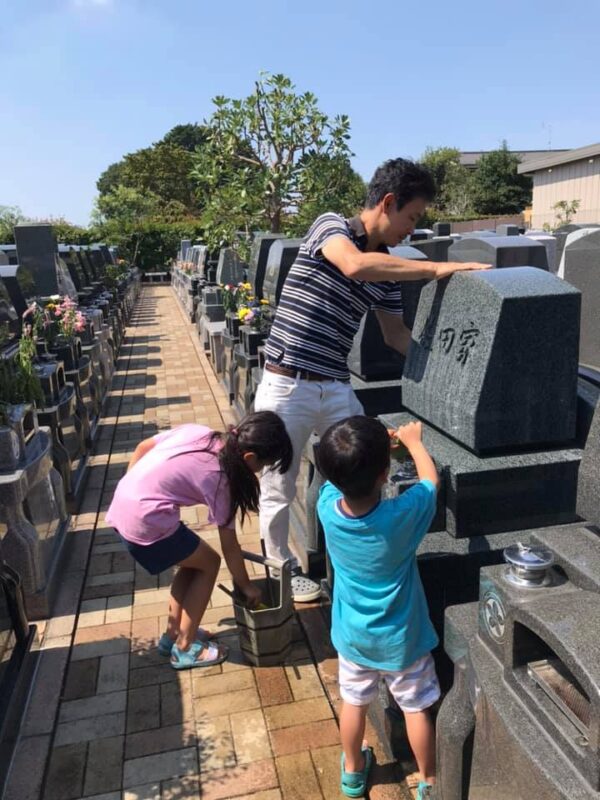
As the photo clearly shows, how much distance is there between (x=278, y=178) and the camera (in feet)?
30.5

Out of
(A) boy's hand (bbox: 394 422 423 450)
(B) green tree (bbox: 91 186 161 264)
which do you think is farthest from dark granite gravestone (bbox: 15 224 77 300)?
(B) green tree (bbox: 91 186 161 264)

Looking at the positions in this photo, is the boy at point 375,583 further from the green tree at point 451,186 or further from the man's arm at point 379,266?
the green tree at point 451,186

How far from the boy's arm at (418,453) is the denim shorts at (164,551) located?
1.00 m

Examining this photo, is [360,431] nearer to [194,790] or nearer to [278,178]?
[194,790]

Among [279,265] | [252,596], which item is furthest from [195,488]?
[279,265]

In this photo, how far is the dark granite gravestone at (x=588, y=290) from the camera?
634 cm

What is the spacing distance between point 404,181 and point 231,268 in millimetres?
8318

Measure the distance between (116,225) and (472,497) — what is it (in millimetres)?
32448

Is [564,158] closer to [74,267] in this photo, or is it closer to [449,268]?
[74,267]

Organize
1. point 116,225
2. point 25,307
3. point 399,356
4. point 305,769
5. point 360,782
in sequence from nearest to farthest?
point 360,782 → point 305,769 → point 399,356 → point 25,307 → point 116,225

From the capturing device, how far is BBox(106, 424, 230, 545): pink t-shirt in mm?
2633

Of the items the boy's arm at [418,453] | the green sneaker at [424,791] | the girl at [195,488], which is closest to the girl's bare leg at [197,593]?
the girl at [195,488]

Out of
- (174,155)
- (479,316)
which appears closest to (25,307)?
(479,316)

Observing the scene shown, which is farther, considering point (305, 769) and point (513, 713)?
point (305, 769)
